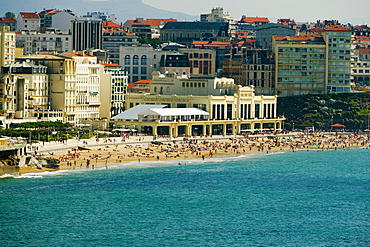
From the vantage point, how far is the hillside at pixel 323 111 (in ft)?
597

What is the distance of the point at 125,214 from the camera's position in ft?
312

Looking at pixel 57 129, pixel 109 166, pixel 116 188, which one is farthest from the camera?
pixel 57 129

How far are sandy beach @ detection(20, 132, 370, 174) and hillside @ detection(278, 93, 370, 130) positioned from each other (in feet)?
23.2

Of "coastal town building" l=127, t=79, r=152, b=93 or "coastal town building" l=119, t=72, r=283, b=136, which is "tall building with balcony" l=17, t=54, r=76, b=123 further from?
"coastal town building" l=127, t=79, r=152, b=93

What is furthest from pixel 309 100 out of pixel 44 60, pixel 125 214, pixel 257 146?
pixel 125 214

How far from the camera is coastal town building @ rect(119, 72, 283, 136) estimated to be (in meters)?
164

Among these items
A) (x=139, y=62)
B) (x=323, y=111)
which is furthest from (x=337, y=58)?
(x=139, y=62)

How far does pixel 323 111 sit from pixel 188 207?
88447 millimetres

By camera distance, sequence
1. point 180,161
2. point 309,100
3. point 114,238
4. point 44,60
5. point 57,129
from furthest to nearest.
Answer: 1. point 309,100
2. point 44,60
3. point 57,129
4. point 180,161
5. point 114,238

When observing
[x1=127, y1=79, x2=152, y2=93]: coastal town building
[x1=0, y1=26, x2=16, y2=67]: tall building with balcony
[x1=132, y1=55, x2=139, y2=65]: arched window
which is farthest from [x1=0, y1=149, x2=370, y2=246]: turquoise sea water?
[x1=132, y1=55, x2=139, y2=65]: arched window

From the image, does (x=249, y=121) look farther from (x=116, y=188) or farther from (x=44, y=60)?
(x=116, y=188)

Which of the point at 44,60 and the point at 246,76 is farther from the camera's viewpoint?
the point at 246,76

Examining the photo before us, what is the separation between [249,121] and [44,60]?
33612 millimetres

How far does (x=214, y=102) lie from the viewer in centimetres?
16500
